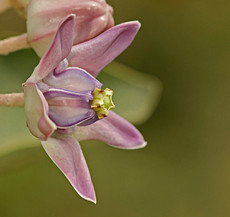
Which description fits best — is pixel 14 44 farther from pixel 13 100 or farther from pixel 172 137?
pixel 172 137

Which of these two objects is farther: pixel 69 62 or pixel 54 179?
pixel 54 179

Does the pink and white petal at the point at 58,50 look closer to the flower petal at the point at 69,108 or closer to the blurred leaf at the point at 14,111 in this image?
the flower petal at the point at 69,108

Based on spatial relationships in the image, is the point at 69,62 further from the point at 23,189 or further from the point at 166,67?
the point at 166,67

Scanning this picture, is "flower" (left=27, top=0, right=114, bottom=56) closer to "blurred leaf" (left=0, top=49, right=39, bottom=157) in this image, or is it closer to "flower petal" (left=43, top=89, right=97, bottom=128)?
"flower petal" (left=43, top=89, right=97, bottom=128)

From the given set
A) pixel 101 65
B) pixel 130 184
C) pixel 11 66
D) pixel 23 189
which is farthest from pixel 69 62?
pixel 130 184

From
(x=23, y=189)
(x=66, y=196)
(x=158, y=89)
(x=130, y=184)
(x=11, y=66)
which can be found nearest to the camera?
(x=11, y=66)

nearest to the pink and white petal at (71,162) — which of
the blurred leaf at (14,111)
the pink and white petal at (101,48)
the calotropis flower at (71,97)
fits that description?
the calotropis flower at (71,97)
